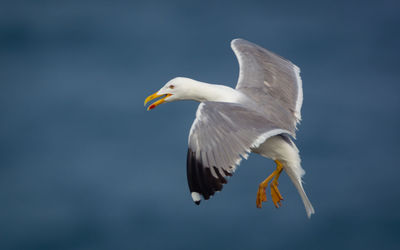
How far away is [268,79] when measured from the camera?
7.16 meters

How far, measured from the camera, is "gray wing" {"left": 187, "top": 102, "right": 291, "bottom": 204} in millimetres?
5438

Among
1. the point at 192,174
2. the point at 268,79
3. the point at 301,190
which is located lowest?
the point at 301,190

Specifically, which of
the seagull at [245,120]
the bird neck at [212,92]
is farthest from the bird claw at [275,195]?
the bird neck at [212,92]

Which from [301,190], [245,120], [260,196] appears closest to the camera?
[245,120]

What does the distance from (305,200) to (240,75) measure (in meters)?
1.61

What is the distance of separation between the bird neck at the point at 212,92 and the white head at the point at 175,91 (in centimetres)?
3

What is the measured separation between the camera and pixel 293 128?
6.54 m

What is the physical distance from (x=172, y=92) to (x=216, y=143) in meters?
1.52

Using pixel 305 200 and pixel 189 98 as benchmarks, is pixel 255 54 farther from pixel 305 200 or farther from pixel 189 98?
pixel 305 200

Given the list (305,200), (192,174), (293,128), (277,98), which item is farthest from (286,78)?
(192,174)

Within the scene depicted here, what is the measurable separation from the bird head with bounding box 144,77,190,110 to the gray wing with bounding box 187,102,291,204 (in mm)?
1079

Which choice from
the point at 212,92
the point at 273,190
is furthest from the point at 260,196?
the point at 212,92

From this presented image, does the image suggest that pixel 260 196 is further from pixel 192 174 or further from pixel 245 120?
pixel 192 174

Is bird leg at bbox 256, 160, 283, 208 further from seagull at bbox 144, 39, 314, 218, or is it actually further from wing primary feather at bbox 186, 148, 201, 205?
wing primary feather at bbox 186, 148, 201, 205
